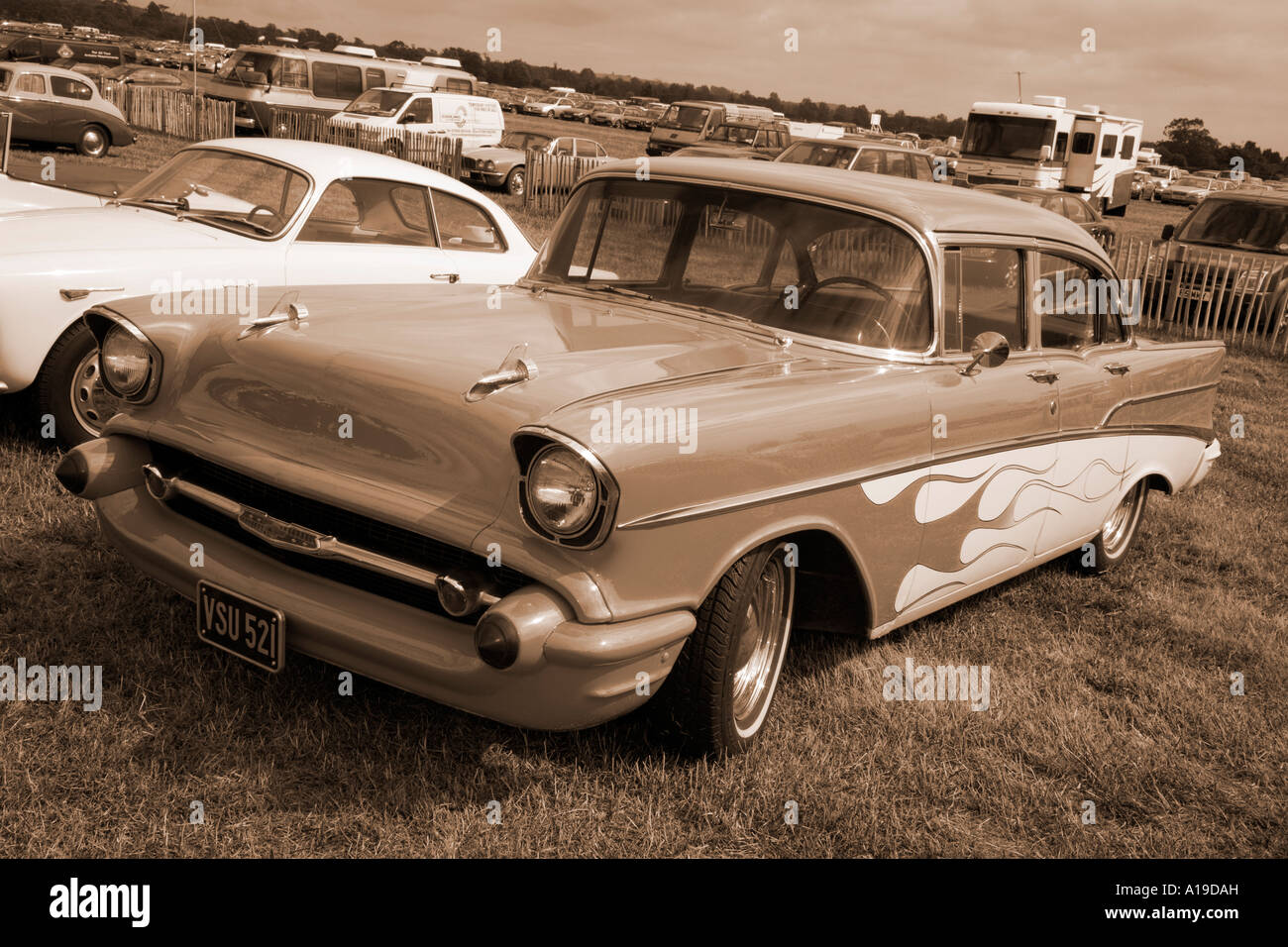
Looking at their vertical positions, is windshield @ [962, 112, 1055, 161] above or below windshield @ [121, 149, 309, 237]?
above

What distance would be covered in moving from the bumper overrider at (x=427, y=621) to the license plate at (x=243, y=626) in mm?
32

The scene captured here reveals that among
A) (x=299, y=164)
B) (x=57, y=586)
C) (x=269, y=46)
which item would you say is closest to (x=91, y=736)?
(x=57, y=586)

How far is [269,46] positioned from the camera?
76.5 ft

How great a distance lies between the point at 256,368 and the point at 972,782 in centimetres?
244

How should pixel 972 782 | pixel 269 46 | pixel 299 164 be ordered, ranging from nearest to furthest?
1. pixel 972 782
2. pixel 299 164
3. pixel 269 46

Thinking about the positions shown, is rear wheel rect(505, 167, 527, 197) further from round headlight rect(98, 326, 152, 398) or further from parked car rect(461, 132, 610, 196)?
round headlight rect(98, 326, 152, 398)

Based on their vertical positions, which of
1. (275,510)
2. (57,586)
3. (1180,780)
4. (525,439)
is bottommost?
(1180,780)

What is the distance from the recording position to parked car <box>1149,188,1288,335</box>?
12.1 metres

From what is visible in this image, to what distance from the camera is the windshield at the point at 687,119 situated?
90.8 feet

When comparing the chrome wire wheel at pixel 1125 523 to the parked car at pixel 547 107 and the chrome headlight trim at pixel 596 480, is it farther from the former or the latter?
the parked car at pixel 547 107

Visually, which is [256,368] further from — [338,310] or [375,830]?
[375,830]

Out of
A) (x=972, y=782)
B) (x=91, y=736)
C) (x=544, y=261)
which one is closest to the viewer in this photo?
(x=91, y=736)

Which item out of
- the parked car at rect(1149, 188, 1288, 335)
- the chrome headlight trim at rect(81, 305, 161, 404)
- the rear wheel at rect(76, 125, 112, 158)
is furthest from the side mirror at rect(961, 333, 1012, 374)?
the rear wheel at rect(76, 125, 112, 158)

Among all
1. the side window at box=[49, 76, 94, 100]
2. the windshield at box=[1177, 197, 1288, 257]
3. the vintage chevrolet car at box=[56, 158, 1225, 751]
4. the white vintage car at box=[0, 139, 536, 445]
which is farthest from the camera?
the side window at box=[49, 76, 94, 100]
